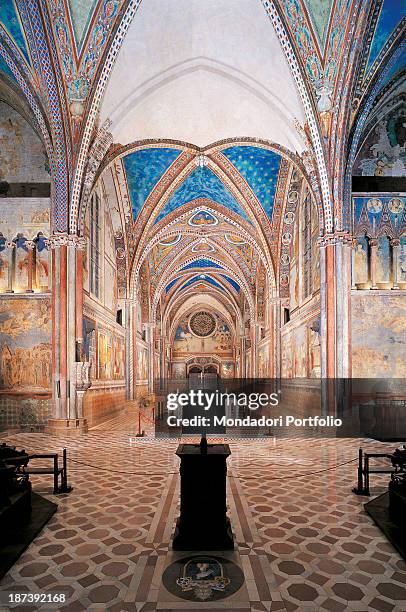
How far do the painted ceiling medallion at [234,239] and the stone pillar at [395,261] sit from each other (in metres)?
12.1

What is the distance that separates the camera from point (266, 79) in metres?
12.6

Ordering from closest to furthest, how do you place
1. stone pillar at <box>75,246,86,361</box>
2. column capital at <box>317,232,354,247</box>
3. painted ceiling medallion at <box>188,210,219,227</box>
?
stone pillar at <box>75,246,86,361</box> < column capital at <box>317,232,354,247</box> < painted ceiling medallion at <box>188,210,219,227</box>

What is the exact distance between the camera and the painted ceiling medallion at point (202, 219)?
2187 centimetres

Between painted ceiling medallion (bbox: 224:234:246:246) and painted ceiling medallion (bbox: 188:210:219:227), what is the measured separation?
6.90ft

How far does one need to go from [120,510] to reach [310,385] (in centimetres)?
1042

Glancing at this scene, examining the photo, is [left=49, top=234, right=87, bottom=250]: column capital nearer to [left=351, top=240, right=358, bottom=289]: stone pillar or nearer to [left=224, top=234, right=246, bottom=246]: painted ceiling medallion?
[left=351, top=240, right=358, bottom=289]: stone pillar

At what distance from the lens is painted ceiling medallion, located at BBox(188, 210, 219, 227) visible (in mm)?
21869

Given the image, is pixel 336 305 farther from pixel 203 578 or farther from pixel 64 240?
pixel 203 578

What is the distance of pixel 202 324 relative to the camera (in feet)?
145

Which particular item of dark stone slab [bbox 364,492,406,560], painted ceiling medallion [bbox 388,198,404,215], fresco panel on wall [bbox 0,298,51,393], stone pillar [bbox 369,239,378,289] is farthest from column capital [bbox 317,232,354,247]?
dark stone slab [bbox 364,492,406,560]

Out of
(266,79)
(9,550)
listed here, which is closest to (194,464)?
(9,550)

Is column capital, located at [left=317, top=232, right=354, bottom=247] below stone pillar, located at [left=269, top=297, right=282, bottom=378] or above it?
above

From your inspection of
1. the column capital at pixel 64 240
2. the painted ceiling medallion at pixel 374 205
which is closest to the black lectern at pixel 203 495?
the column capital at pixel 64 240

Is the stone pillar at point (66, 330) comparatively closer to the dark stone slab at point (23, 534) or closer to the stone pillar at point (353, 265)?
the dark stone slab at point (23, 534)
